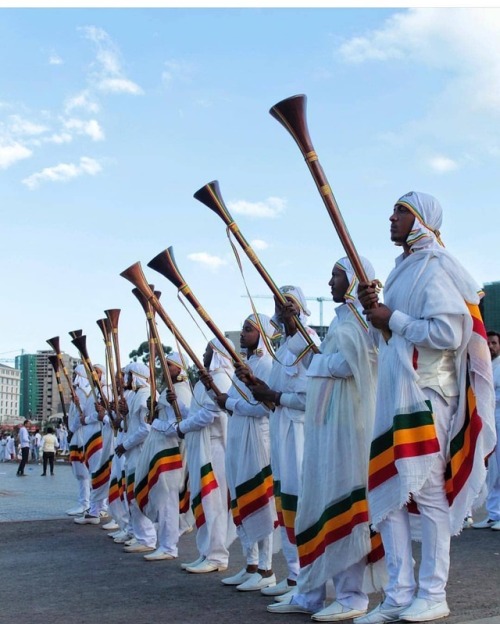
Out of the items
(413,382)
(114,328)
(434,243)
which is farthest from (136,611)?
(114,328)

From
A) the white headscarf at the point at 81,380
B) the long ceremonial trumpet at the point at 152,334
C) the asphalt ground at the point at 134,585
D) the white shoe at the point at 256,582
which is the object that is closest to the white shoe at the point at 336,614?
the asphalt ground at the point at 134,585

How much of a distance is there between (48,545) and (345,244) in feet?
22.9

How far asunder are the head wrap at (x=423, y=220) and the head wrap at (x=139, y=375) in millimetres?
6239

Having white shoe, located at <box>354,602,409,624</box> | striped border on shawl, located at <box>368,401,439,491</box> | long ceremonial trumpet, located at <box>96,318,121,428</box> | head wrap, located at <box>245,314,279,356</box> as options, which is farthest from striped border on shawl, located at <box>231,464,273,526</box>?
long ceremonial trumpet, located at <box>96,318,121,428</box>

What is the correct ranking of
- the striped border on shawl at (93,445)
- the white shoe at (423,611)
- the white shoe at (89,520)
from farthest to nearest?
the striped border on shawl at (93,445) → the white shoe at (89,520) → the white shoe at (423,611)

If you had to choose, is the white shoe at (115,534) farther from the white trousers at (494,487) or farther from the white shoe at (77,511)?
the white trousers at (494,487)

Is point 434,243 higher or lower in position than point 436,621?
higher

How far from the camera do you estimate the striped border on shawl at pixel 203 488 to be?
28.7 feet

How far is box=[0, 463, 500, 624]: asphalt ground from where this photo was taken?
6129 mm

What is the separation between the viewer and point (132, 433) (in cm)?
1076

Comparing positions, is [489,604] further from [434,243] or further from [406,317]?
[434,243]

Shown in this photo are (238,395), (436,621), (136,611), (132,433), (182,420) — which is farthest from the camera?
(132,433)

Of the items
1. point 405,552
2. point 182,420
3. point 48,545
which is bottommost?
point 48,545

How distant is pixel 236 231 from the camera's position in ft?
24.3
